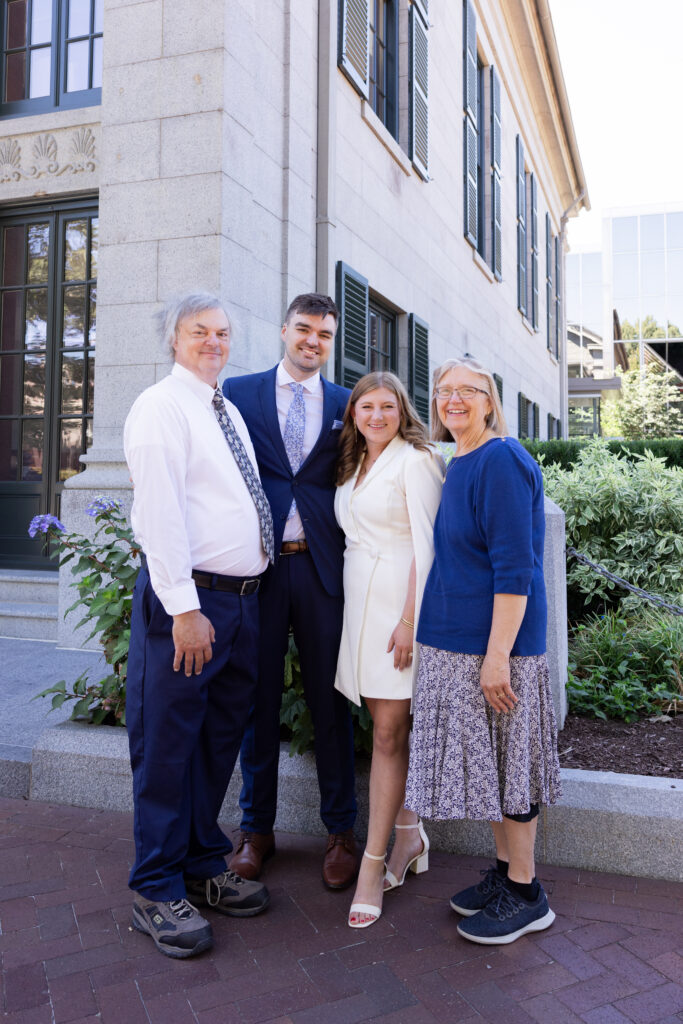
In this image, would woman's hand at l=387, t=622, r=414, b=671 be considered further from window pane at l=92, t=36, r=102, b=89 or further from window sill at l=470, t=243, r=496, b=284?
window sill at l=470, t=243, r=496, b=284

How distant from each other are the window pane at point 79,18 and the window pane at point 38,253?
168cm

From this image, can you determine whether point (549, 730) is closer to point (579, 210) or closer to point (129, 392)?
point (129, 392)

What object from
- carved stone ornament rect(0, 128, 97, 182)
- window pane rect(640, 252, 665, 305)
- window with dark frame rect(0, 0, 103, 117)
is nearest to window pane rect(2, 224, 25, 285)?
carved stone ornament rect(0, 128, 97, 182)

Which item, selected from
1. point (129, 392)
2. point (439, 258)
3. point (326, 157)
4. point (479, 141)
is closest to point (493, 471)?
point (129, 392)

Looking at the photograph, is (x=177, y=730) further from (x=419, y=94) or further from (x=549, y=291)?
(x=549, y=291)

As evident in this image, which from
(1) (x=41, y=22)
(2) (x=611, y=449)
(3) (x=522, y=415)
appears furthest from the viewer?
(3) (x=522, y=415)

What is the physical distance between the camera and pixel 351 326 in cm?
782

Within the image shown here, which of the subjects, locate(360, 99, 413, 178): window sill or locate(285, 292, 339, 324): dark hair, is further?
locate(360, 99, 413, 178): window sill

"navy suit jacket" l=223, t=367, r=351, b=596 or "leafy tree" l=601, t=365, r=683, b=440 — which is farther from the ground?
"leafy tree" l=601, t=365, r=683, b=440

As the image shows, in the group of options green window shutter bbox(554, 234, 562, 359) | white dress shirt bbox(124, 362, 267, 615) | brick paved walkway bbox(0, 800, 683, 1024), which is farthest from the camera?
green window shutter bbox(554, 234, 562, 359)

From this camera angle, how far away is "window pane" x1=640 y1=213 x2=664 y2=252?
129 ft

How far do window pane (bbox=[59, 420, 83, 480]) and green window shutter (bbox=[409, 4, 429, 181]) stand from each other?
214 inches

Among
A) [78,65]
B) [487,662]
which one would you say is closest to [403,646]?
[487,662]

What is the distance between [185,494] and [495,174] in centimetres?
1396
